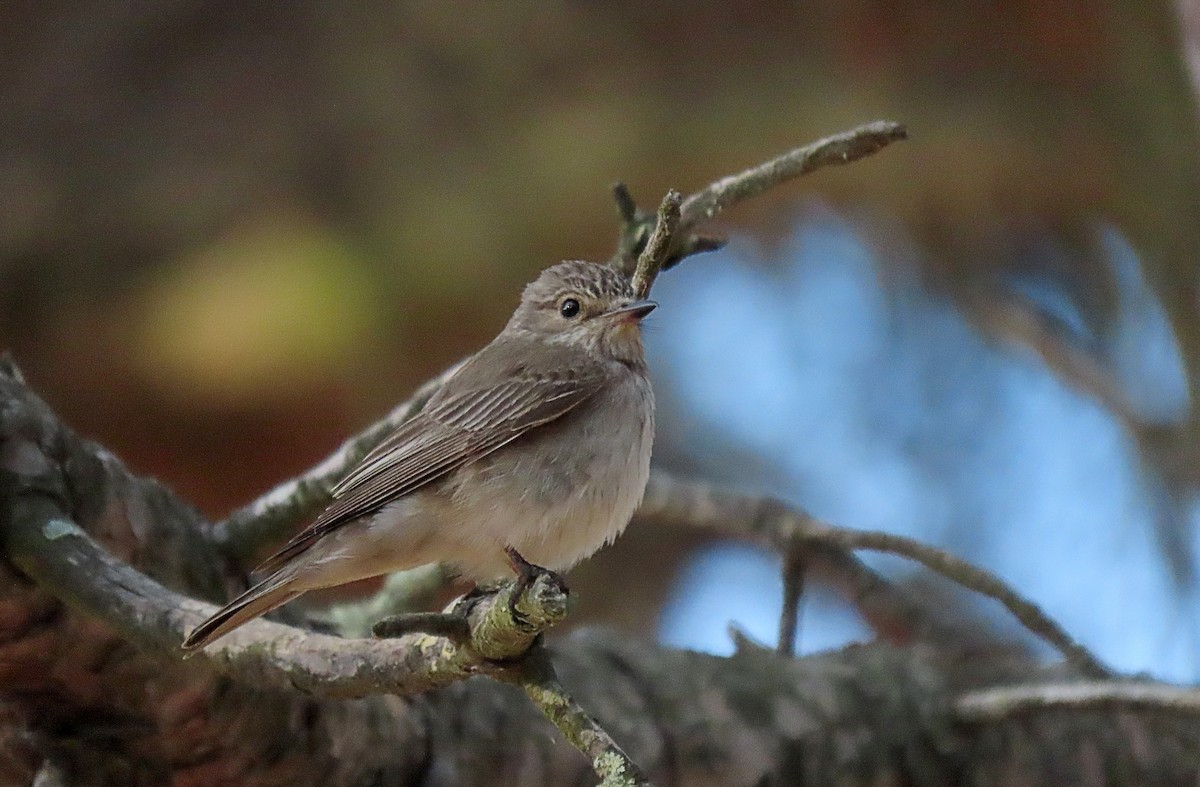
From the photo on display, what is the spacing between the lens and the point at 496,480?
9.23ft

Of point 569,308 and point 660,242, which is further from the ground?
point 660,242

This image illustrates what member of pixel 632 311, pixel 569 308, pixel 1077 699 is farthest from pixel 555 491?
pixel 1077 699

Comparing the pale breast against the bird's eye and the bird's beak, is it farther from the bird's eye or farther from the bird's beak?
the bird's eye

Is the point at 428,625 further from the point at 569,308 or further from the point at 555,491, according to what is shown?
the point at 569,308

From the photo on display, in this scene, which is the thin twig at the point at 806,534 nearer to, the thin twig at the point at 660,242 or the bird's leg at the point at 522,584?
the thin twig at the point at 660,242

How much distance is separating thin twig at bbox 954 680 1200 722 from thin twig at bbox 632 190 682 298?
131cm

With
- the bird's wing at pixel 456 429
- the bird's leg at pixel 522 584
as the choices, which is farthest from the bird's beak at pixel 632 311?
the bird's leg at pixel 522 584

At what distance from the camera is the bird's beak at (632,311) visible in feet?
9.78

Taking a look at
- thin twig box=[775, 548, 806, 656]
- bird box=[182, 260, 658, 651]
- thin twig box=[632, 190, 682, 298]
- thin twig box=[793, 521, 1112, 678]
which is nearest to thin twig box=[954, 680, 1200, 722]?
thin twig box=[793, 521, 1112, 678]

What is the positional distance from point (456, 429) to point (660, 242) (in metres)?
0.82

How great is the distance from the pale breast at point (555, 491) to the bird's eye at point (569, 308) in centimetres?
52

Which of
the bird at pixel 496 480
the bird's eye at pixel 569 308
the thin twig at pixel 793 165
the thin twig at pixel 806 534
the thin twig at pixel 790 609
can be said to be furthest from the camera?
the thin twig at pixel 790 609

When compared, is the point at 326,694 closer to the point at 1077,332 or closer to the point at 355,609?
the point at 355,609

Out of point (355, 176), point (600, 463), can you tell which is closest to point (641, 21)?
point (355, 176)
